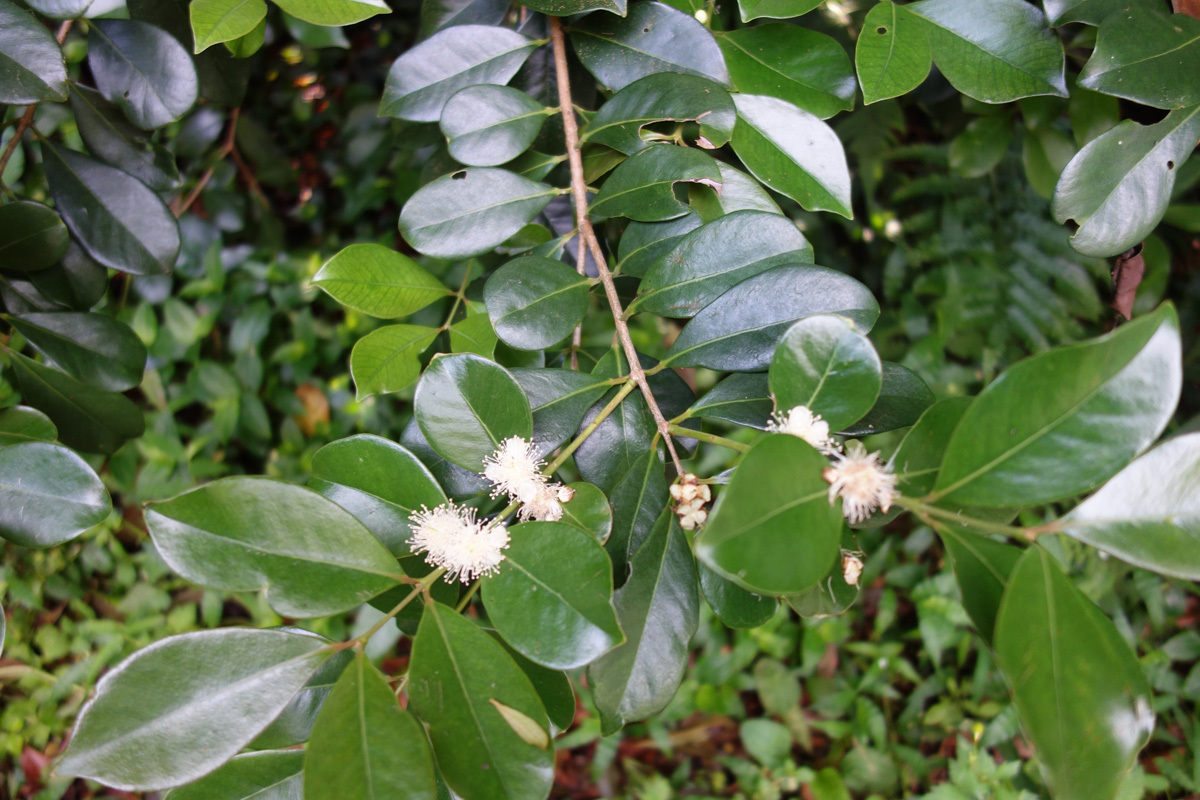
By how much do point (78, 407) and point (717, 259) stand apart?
0.78m

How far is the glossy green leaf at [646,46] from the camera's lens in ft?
2.19

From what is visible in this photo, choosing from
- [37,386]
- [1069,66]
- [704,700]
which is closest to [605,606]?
[37,386]

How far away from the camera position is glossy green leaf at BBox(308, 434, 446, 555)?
553mm

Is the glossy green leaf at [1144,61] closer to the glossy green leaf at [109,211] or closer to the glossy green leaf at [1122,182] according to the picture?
the glossy green leaf at [1122,182]

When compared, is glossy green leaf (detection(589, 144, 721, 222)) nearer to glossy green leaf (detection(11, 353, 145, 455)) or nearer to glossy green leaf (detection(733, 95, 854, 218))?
glossy green leaf (detection(733, 95, 854, 218))

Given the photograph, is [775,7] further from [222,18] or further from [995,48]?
[222,18]

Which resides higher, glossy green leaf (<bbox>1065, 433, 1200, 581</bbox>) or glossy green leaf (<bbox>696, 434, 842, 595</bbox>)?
glossy green leaf (<bbox>696, 434, 842, 595</bbox>)

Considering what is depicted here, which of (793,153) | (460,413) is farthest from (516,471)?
(793,153)

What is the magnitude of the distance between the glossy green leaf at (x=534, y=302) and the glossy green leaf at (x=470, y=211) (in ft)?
0.26

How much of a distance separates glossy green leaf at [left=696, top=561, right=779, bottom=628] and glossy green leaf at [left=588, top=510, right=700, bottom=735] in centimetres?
1

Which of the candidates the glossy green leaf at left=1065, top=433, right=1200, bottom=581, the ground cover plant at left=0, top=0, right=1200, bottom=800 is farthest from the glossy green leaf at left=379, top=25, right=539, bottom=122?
the glossy green leaf at left=1065, top=433, right=1200, bottom=581

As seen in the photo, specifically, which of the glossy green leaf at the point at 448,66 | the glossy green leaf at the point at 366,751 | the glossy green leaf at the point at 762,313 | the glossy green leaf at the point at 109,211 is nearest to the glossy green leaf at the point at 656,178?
the glossy green leaf at the point at 762,313

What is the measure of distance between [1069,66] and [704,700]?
1432 mm

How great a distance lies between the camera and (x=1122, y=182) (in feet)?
2.03
